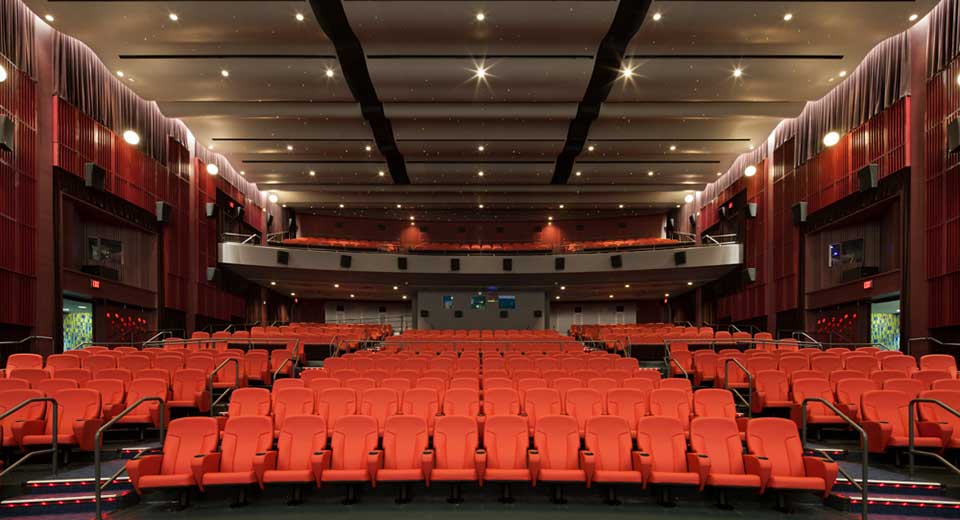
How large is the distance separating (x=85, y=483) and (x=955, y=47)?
1373cm

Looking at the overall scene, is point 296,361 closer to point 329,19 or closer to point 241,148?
point 329,19

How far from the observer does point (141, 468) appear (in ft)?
18.4

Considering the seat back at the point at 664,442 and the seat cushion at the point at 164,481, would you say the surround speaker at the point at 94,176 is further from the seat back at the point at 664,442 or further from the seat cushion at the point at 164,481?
the seat back at the point at 664,442

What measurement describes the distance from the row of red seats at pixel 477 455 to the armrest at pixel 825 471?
1 centimetres

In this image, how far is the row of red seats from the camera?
566cm

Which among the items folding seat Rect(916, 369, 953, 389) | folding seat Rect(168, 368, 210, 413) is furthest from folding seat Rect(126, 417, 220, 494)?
folding seat Rect(916, 369, 953, 389)

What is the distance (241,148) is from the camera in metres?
18.6

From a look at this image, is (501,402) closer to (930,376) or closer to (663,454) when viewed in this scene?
(663,454)

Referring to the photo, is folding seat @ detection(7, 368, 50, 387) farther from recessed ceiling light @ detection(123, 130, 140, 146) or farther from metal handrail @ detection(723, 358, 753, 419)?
metal handrail @ detection(723, 358, 753, 419)

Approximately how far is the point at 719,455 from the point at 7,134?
11.6 metres

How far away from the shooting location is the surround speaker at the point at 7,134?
1034cm

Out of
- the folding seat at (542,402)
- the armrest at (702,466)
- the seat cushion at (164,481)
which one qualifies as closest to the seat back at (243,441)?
the seat cushion at (164,481)

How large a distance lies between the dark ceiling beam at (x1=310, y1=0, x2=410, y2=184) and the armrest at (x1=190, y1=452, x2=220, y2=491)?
810cm

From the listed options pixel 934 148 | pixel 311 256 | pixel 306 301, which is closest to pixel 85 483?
pixel 934 148
